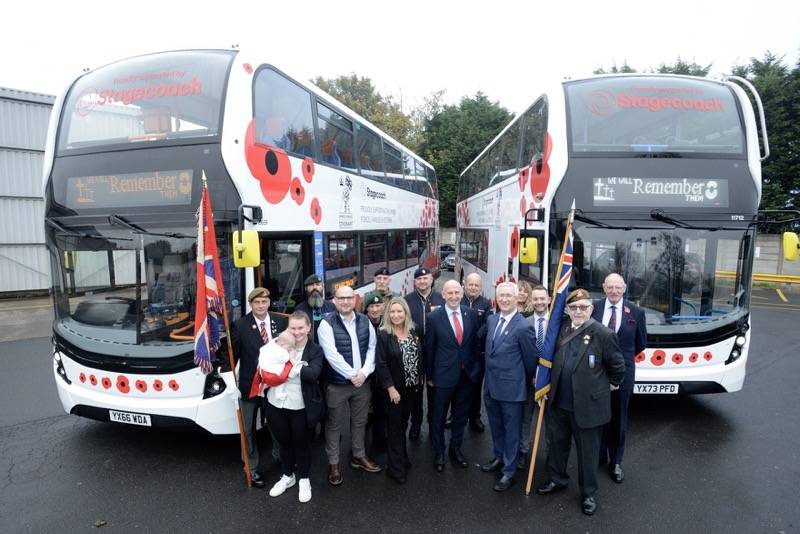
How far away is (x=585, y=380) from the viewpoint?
11.9ft

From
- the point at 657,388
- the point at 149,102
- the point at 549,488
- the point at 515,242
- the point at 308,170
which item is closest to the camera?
the point at 549,488

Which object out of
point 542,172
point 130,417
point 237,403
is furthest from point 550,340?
point 130,417

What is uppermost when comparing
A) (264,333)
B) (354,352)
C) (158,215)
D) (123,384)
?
(158,215)

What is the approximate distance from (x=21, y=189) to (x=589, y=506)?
1771cm

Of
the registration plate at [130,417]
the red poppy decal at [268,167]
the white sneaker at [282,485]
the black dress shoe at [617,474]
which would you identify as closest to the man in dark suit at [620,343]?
the black dress shoe at [617,474]

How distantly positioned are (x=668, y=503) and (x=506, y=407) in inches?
61.3

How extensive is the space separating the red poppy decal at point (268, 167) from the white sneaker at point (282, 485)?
8.96 ft

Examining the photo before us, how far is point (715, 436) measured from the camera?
16.8 feet

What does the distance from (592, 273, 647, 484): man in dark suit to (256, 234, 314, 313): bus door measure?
336 centimetres

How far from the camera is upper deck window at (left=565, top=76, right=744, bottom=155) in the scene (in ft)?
17.9

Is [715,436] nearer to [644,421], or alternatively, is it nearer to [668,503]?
[644,421]

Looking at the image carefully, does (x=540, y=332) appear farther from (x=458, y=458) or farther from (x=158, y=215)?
(x=158, y=215)

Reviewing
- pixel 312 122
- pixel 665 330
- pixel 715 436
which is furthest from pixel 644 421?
pixel 312 122

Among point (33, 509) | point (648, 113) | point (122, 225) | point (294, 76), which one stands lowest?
point (33, 509)
